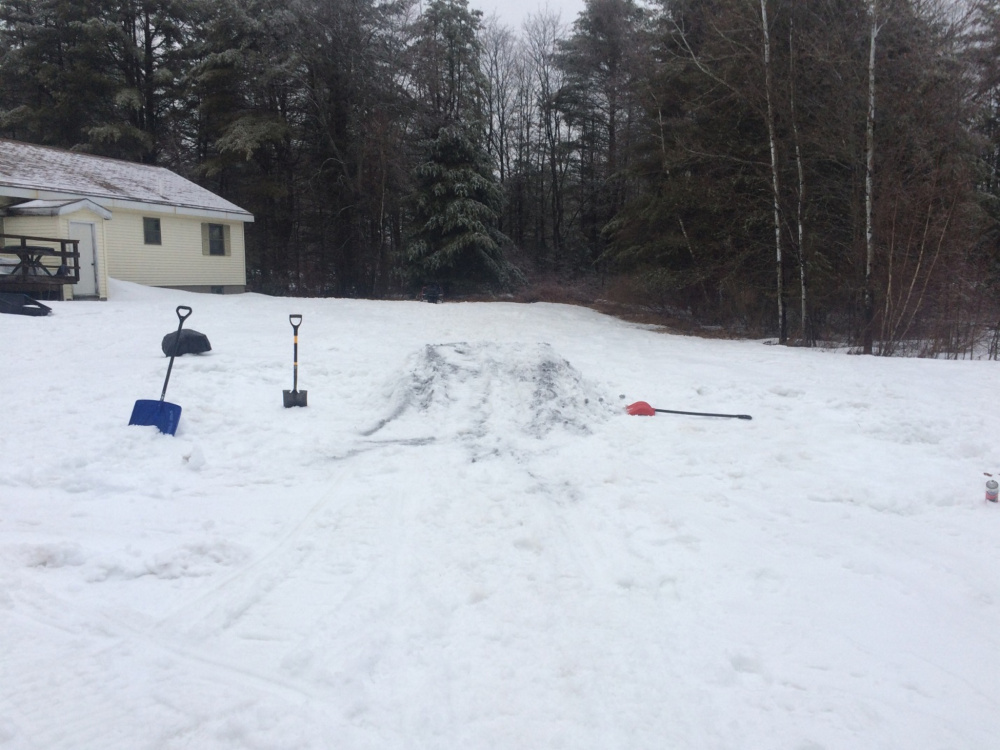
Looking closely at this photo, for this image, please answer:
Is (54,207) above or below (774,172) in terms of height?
below

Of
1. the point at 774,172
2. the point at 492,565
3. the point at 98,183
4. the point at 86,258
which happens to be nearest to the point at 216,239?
the point at 98,183

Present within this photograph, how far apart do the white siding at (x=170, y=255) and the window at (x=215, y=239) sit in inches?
6.6

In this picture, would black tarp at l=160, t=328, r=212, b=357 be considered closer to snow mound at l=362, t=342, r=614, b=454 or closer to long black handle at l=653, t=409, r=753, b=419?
snow mound at l=362, t=342, r=614, b=454

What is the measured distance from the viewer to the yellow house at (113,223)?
1870cm

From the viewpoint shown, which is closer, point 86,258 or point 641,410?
point 641,410

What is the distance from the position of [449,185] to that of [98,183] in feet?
41.6

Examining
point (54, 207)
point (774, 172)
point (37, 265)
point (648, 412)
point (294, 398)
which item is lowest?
point (648, 412)

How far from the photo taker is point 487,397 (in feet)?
28.0

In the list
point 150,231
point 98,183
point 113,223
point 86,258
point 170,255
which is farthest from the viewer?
point 170,255

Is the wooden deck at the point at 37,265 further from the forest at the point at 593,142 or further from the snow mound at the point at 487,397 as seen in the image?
the snow mound at the point at 487,397

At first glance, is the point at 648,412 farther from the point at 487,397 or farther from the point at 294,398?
the point at 294,398

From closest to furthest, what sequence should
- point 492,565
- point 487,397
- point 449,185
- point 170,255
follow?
point 492,565 < point 487,397 < point 170,255 < point 449,185

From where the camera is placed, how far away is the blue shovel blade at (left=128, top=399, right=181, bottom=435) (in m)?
6.77

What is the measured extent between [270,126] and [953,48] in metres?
24.1
